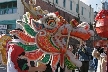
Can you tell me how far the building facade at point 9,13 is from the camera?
1628 cm

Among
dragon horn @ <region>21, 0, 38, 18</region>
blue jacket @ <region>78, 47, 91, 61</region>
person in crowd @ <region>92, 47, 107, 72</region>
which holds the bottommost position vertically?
blue jacket @ <region>78, 47, 91, 61</region>

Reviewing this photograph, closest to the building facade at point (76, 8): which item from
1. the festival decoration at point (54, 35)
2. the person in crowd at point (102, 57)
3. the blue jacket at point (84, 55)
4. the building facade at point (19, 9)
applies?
the building facade at point (19, 9)

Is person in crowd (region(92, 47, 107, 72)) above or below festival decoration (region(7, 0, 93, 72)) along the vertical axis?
below

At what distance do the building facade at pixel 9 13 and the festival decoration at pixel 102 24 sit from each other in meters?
13.2

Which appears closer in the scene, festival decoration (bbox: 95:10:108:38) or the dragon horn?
festival decoration (bbox: 95:10:108:38)

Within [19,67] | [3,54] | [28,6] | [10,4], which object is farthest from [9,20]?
[19,67]

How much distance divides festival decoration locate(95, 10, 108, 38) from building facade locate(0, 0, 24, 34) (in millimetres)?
13167

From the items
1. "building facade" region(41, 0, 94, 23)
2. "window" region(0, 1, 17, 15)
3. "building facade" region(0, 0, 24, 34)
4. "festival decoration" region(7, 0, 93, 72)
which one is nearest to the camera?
"festival decoration" region(7, 0, 93, 72)

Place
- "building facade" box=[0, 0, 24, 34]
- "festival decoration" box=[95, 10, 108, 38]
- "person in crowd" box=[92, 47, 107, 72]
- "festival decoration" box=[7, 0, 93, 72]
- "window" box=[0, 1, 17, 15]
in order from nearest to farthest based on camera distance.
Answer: "festival decoration" box=[95, 10, 108, 38] < "person in crowd" box=[92, 47, 107, 72] < "festival decoration" box=[7, 0, 93, 72] < "building facade" box=[0, 0, 24, 34] < "window" box=[0, 1, 17, 15]

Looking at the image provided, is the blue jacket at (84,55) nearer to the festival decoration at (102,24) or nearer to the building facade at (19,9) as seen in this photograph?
the festival decoration at (102,24)

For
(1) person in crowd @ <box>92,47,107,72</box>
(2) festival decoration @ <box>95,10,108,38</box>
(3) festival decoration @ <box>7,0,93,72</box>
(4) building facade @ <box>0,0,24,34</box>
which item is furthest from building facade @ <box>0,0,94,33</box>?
(2) festival decoration @ <box>95,10,108,38</box>

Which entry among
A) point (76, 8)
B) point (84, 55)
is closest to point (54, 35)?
point (84, 55)

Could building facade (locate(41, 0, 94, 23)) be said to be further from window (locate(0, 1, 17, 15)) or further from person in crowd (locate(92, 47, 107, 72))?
person in crowd (locate(92, 47, 107, 72))

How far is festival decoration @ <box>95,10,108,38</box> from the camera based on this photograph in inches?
123
